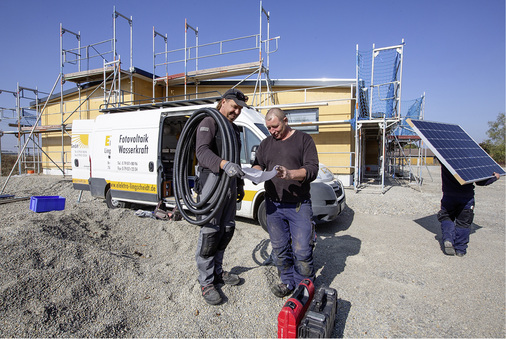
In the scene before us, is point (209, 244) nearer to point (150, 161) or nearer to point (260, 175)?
point (260, 175)

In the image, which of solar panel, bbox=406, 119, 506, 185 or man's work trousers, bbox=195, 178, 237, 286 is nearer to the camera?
man's work trousers, bbox=195, 178, 237, 286

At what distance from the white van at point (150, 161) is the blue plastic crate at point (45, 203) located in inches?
41.0

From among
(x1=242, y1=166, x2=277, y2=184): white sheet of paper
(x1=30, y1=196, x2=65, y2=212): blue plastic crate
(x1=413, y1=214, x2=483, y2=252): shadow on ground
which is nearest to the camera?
(x1=242, y1=166, x2=277, y2=184): white sheet of paper

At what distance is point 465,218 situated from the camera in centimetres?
430

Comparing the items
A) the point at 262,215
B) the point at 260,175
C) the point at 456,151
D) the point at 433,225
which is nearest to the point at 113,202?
the point at 262,215

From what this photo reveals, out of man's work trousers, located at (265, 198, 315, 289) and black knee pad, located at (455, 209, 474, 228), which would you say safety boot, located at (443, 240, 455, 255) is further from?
man's work trousers, located at (265, 198, 315, 289)

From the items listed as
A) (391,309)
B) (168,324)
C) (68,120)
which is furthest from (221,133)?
(68,120)

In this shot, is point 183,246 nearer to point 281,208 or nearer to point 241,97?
point 281,208

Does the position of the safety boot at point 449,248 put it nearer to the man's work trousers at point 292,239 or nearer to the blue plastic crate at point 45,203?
the man's work trousers at point 292,239

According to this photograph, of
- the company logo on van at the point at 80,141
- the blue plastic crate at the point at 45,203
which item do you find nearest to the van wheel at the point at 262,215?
the blue plastic crate at the point at 45,203

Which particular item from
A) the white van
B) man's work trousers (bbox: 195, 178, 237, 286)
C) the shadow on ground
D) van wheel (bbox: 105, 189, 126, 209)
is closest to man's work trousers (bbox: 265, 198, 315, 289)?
man's work trousers (bbox: 195, 178, 237, 286)

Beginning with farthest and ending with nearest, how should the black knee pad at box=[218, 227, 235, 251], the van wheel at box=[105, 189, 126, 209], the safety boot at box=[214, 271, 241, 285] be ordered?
1. the van wheel at box=[105, 189, 126, 209]
2. the safety boot at box=[214, 271, 241, 285]
3. the black knee pad at box=[218, 227, 235, 251]

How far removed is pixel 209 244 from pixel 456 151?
169 inches

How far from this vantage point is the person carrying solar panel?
429cm
